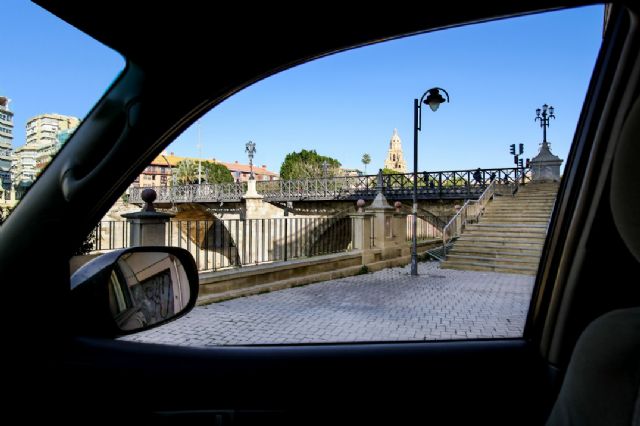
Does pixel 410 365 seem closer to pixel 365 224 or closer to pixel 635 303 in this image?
pixel 635 303

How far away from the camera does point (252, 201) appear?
27984mm

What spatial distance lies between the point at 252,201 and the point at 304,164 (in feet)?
83.2

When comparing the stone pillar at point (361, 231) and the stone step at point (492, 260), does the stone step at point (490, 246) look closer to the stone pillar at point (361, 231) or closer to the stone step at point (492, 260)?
the stone step at point (492, 260)

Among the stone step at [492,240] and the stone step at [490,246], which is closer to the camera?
the stone step at [490,246]

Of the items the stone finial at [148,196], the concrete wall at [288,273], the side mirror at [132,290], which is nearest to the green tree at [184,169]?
the stone finial at [148,196]

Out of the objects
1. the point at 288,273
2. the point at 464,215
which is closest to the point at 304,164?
the point at 464,215

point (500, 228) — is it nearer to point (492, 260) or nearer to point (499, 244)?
point (499, 244)

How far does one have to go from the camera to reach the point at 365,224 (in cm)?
1213

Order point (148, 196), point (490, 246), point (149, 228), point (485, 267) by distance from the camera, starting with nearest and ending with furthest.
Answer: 1. point (148, 196)
2. point (149, 228)
3. point (485, 267)
4. point (490, 246)

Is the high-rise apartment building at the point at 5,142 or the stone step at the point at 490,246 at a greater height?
the high-rise apartment building at the point at 5,142

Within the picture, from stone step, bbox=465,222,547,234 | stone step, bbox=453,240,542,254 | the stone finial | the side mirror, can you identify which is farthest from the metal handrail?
the side mirror

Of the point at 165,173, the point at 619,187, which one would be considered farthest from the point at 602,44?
the point at 165,173

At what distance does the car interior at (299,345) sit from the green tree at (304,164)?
47.4m

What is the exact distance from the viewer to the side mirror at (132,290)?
1104 millimetres
